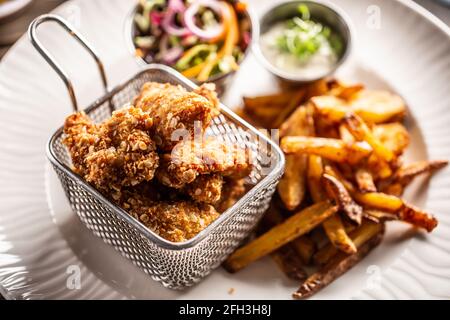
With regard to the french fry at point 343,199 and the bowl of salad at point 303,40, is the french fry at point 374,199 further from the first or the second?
the bowl of salad at point 303,40

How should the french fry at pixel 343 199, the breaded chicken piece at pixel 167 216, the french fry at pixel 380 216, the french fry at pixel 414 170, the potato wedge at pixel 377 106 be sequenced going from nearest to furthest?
the breaded chicken piece at pixel 167 216 → the french fry at pixel 343 199 → the french fry at pixel 380 216 → the french fry at pixel 414 170 → the potato wedge at pixel 377 106

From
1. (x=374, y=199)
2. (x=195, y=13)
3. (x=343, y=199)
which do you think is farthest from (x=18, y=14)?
(x=374, y=199)

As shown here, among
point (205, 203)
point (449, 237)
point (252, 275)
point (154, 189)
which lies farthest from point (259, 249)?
point (449, 237)

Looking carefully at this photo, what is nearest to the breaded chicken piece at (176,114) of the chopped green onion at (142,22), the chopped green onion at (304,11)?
the chopped green onion at (142,22)

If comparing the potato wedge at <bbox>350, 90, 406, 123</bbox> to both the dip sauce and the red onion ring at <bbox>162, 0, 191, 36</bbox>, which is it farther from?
the red onion ring at <bbox>162, 0, 191, 36</bbox>

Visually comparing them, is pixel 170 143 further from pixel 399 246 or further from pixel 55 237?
pixel 399 246

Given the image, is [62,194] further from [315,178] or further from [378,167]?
[378,167]

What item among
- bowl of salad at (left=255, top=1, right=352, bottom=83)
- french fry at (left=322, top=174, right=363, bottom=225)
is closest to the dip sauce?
bowl of salad at (left=255, top=1, right=352, bottom=83)
